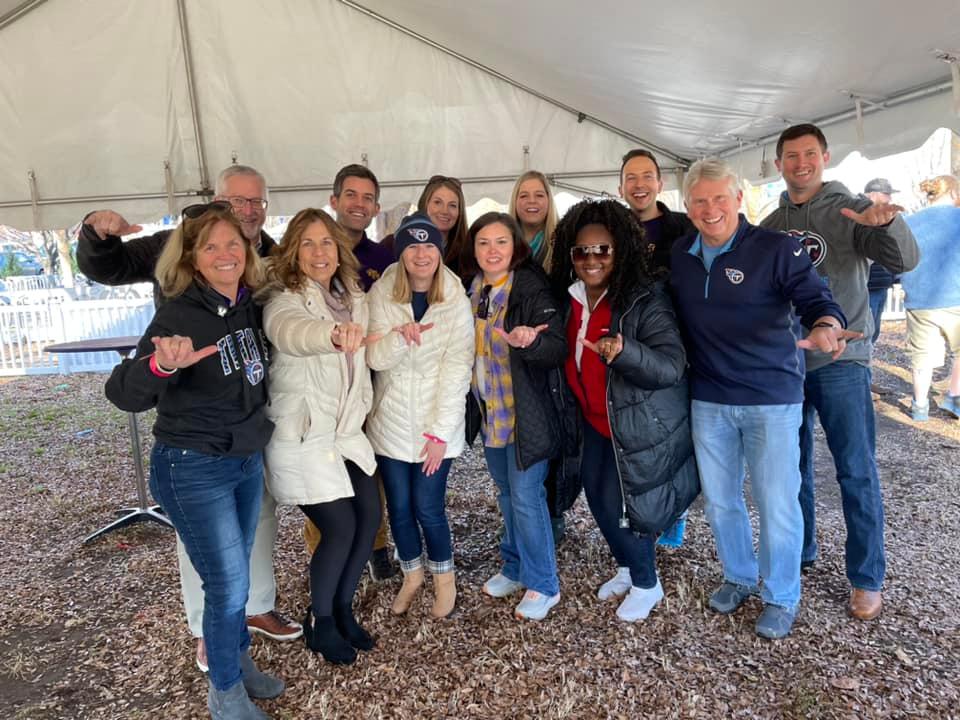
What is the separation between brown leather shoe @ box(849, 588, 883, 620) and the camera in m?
2.81

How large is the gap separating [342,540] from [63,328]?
12.1 meters

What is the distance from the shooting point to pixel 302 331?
86.7 inches

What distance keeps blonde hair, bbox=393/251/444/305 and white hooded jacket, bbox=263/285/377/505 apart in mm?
343

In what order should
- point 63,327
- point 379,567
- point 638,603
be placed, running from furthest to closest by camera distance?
point 63,327 → point 379,567 → point 638,603

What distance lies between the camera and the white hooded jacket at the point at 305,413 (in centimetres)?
233

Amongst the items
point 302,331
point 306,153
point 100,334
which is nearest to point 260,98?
point 306,153

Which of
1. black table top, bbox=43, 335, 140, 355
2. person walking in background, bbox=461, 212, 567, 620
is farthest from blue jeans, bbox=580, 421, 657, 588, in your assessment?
black table top, bbox=43, 335, 140, 355

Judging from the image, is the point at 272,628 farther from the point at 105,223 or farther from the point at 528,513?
the point at 105,223

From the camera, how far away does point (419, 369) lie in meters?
2.68

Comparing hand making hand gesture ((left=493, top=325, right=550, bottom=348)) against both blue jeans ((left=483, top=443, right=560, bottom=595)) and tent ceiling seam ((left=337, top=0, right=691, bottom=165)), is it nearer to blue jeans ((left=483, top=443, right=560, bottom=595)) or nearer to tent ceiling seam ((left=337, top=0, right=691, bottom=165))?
blue jeans ((left=483, top=443, right=560, bottom=595))

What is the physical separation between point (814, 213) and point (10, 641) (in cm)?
449

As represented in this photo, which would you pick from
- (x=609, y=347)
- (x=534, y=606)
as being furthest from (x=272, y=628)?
(x=609, y=347)

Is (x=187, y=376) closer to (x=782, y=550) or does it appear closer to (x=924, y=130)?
(x=782, y=550)

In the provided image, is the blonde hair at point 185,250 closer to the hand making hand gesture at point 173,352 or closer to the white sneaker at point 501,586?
the hand making hand gesture at point 173,352
